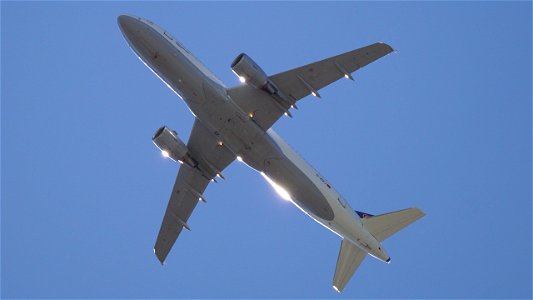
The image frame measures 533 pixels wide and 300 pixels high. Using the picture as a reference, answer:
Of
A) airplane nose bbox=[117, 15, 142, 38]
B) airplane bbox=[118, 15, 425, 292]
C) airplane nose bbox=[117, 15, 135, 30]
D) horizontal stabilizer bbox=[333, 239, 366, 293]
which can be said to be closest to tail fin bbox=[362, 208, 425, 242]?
airplane bbox=[118, 15, 425, 292]

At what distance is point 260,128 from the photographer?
46.9 metres

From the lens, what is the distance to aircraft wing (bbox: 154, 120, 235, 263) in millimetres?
50128

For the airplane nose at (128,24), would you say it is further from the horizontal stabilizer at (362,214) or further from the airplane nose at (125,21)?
the horizontal stabilizer at (362,214)

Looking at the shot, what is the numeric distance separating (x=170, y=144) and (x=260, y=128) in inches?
256

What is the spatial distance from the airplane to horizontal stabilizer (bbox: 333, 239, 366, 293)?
0.07 meters

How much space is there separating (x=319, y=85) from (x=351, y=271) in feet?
44.0

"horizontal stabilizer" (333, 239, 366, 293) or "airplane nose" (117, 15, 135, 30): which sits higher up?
"airplane nose" (117, 15, 135, 30)

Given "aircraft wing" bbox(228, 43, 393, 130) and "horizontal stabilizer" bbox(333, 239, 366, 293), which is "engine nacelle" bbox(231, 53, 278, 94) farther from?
"horizontal stabilizer" bbox(333, 239, 366, 293)

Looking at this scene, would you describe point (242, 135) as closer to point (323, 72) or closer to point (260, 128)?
point (260, 128)

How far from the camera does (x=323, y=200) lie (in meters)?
47.8

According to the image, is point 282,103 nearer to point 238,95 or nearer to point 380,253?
point 238,95

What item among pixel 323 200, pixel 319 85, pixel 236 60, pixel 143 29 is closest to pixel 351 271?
pixel 323 200

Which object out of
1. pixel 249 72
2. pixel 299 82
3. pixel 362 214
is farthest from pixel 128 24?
pixel 362 214

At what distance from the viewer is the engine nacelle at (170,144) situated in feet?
161
